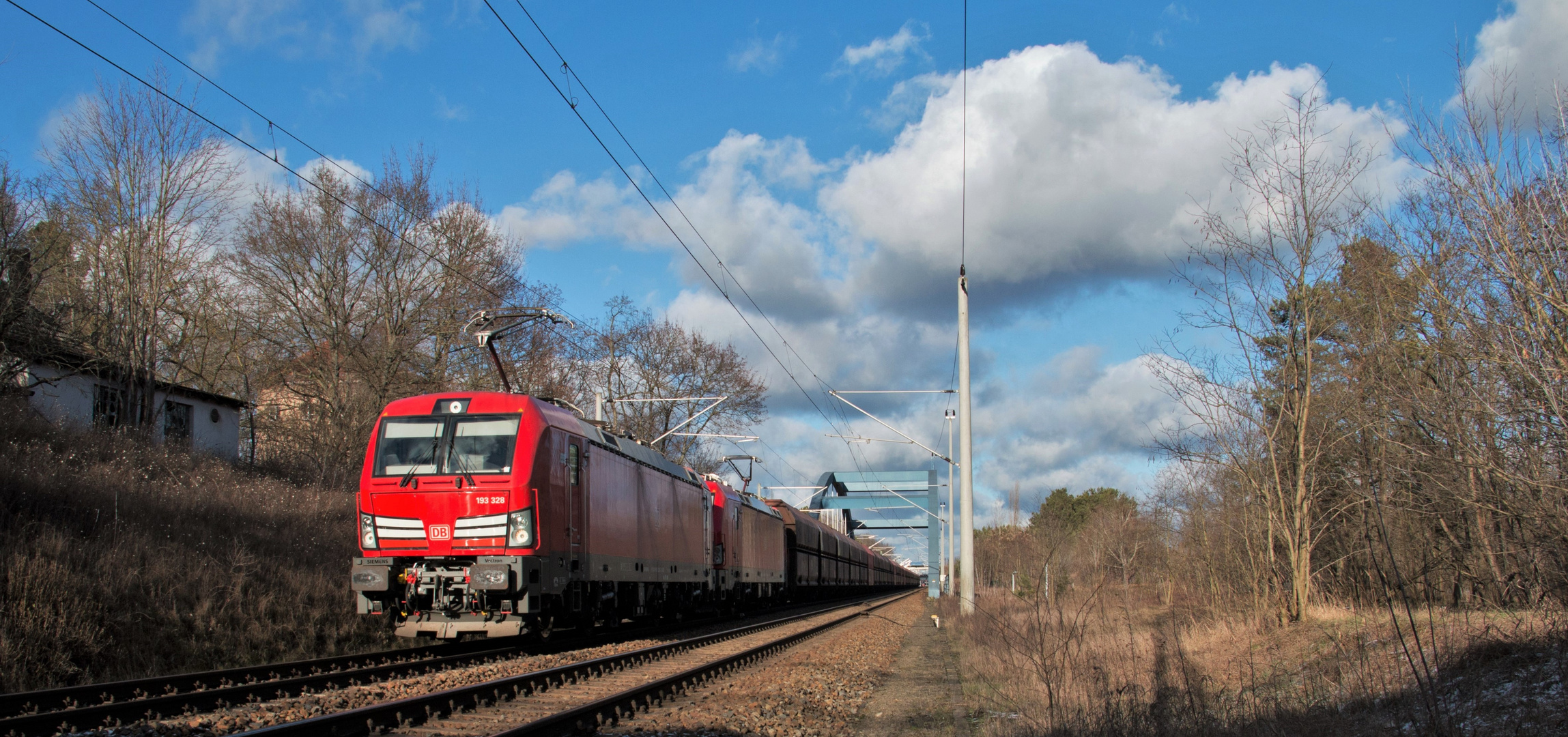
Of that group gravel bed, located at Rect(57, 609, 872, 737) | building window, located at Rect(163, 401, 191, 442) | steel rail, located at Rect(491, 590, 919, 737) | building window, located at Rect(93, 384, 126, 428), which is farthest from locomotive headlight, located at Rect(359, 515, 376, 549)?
building window, located at Rect(163, 401, 191, 442)

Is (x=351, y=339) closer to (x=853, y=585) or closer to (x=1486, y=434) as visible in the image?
(x=1486, y=434)

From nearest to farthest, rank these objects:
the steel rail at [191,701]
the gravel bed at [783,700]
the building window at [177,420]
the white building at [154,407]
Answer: the steel rail at [191,701]
the gravel bed at [783,700]
the white building at [154,407]
the building window at [177,420]

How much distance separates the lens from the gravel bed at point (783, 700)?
775cm

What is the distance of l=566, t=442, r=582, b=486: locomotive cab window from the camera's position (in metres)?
12.8

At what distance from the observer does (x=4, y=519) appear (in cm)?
1098

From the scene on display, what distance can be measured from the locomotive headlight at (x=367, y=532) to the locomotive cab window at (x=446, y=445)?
57cm

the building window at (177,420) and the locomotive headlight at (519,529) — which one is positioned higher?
the building window at (177,420)

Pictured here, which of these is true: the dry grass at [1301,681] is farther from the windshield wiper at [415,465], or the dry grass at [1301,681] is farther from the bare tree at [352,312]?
the bare tree at [352,312]

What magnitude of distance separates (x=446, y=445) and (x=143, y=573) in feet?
12.7

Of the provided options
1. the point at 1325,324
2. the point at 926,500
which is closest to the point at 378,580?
the point at 1325,324

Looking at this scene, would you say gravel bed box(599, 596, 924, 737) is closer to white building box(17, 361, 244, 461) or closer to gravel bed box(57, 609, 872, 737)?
gravel bed box(57, 609, 872, 737)

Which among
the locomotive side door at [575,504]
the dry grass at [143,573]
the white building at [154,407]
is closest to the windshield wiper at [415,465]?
the locomotive side door at [575,504]

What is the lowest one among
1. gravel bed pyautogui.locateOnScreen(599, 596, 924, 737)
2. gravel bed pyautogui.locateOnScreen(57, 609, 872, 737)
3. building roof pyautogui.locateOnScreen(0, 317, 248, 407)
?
gravel bed pyautogui.locateOnScreen(599, 596, 924, 737)

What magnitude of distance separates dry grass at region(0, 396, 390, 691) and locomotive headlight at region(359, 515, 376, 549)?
1.87 meters
